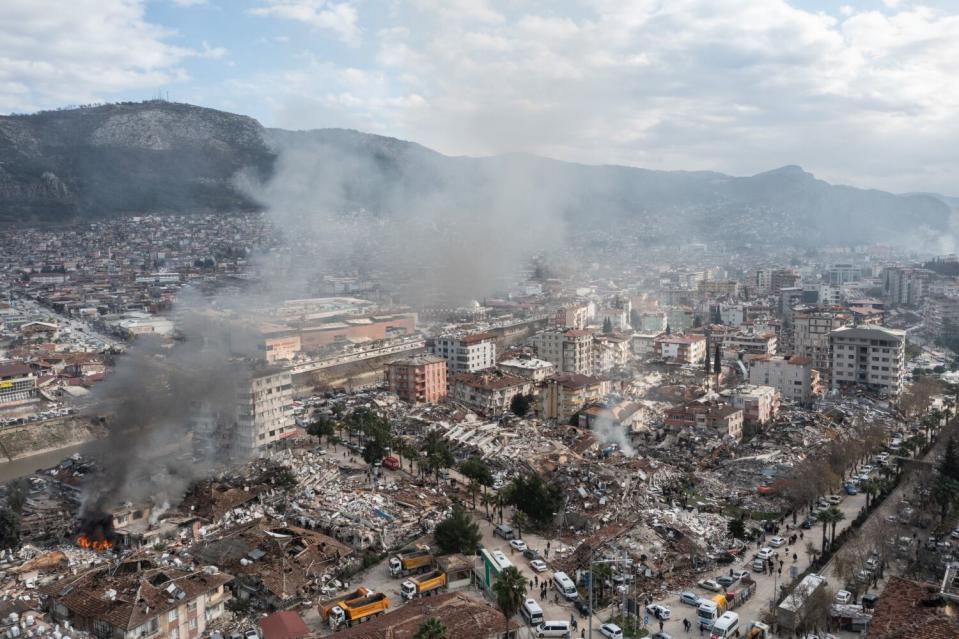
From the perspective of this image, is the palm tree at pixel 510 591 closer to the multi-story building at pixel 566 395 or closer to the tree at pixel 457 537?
the tree at pixel 457 537

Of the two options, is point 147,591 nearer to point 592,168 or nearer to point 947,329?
point 947,329

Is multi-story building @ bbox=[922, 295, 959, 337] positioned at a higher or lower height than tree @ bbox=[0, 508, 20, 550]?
higher

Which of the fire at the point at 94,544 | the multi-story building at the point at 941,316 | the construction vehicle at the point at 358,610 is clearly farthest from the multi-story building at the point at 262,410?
the multi-story building at the point at 941,316

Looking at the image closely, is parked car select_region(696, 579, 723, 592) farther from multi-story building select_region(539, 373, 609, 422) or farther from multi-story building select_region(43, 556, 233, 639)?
multi-story building select_region(539, 373, 609, 422)


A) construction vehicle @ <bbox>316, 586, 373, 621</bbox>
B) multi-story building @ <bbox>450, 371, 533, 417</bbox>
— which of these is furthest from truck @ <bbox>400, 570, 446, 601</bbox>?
multi-story building @ <bbox>450, 371, 533, 417</bbox>

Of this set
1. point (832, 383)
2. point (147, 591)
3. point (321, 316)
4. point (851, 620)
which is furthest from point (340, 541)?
point (321, 316)

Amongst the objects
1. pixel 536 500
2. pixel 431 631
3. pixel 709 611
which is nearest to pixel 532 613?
pixel 709 611
